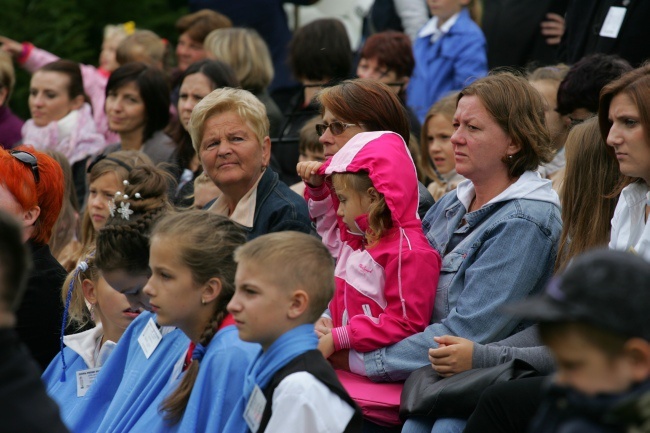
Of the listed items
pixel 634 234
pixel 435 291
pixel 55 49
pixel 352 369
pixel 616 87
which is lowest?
pixel 55 49

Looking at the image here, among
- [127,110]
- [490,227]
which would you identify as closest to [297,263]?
[490,227]

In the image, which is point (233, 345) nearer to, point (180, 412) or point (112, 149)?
point (180, 412)

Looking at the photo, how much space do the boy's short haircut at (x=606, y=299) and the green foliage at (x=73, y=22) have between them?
8880mm

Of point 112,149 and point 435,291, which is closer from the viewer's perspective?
point 435,291

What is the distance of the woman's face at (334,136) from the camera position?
4.91 m

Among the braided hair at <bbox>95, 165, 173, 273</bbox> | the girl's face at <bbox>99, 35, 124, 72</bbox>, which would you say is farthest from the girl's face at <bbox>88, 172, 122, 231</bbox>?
the girl's face at <bbox>99, 35, 124, 72</bbox>

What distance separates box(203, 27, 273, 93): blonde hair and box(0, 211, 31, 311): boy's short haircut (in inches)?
201

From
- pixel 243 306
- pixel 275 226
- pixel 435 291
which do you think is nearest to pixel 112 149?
pixel 275 226

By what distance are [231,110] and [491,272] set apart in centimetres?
168

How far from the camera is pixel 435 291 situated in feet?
14.5

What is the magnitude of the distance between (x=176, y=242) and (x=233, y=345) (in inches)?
17.1

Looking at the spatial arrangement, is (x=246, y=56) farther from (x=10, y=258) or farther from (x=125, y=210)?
(x=10, y=258)

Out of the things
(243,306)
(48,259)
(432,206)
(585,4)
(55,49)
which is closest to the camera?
(243,306)

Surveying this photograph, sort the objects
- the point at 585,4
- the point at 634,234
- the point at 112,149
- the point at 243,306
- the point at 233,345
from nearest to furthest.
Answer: the point at 243,306 → the point at 233,345 → the point at 634,234 → the point at 585,4 → the point at 112,149
